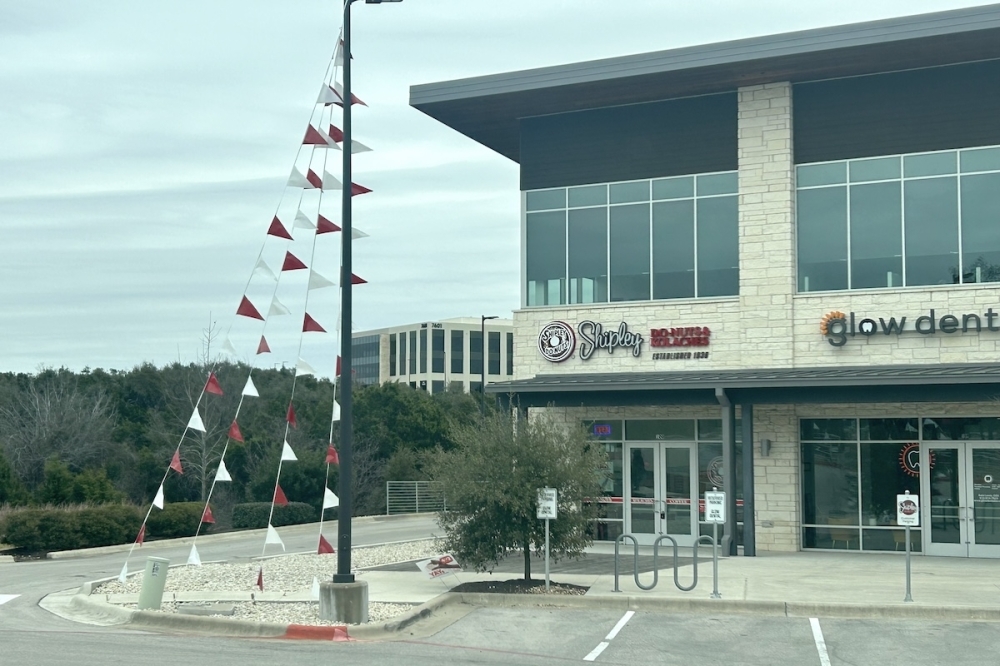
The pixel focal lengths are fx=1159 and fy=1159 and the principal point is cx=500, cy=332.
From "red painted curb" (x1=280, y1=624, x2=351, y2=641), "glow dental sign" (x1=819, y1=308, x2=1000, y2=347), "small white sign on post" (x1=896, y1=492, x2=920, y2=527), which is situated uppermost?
"glow dental sign" (x1=819, y1=308, x2=1000, y2=347)

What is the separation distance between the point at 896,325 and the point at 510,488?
10.7m

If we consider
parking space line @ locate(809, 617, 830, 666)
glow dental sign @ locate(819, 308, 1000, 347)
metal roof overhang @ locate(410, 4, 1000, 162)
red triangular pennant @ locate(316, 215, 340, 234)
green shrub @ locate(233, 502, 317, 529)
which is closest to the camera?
parking space line @ locate(809, 617, 830, 666)

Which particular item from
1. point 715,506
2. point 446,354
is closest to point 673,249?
point 715,506

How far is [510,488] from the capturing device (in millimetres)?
18062

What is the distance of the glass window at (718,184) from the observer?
26484 millimetres

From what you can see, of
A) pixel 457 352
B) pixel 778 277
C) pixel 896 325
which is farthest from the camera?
pixel 457 352

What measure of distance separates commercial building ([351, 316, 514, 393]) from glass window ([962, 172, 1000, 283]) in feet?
325

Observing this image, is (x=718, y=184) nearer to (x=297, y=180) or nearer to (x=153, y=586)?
(x=297, y=180)

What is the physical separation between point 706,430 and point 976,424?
18.8ft

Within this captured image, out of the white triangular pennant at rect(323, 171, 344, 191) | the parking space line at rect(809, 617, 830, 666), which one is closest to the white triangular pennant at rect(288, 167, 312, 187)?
the white triangular pennant at rect(323, 171, 344, 191)

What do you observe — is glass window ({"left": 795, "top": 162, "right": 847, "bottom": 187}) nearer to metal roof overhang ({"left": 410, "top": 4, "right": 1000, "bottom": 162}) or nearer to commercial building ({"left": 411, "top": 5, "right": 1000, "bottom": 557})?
commercial building ({"left": 411, "top": 5, "right": 1000, "bottom": 557})

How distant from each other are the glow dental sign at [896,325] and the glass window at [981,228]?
0.88 m

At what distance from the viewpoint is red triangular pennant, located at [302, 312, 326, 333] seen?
15.2 metres

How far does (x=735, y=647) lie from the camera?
14.2 meters
